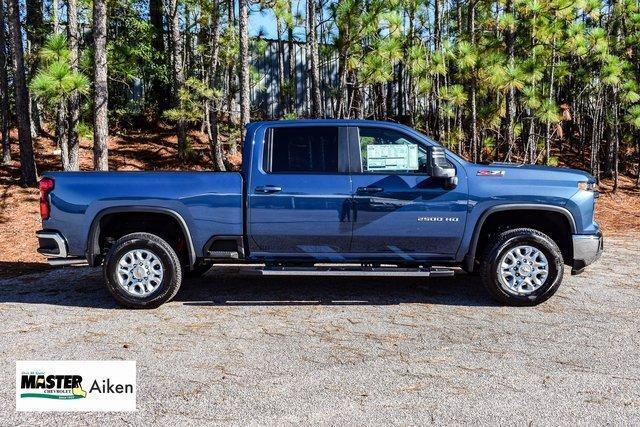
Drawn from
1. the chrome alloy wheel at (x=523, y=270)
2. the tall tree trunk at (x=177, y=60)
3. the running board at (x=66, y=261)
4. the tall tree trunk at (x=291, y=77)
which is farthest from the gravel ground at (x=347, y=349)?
the tall tree trunk at (x=291, y=77)

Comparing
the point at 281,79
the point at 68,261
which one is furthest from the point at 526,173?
the point at 281,79

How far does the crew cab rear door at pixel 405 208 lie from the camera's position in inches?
216

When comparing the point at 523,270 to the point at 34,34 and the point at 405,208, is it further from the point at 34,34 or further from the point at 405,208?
the point at 34,34

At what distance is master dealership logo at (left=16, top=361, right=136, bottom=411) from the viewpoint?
3.39 metres

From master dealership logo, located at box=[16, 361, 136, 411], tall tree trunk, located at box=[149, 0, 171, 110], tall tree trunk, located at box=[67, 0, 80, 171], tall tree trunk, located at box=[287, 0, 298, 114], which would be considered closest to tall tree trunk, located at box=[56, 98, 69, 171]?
tall tree trunk, located at box=[67, 0, 80, 171]

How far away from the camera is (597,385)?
3646mm

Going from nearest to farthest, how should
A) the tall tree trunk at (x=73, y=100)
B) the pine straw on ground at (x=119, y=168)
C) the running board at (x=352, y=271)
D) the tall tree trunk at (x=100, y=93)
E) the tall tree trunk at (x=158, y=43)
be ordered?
1. the running board at (x=352, y=271)
2. the pine straw on ground at (x=119, y=168)
3. the tall tree trunk at (x=100, y=93)
4. the tall tree trunk at (x=73, y=100)
5. the tall tree trunk at (x=158, y=43)

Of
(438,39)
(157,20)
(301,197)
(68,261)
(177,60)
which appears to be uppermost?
(157,20)

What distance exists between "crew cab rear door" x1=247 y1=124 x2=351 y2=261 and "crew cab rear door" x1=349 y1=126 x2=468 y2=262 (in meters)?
0.15

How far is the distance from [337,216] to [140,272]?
2074 mm

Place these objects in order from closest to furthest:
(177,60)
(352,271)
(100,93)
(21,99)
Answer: (352,271), (100,93), (21,99), (177,60)

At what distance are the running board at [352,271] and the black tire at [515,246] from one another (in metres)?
Answer: 0.43

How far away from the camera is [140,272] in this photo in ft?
18.2

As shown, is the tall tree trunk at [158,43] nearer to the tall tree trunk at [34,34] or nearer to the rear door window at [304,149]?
the tall tree trunk at [34,34]
